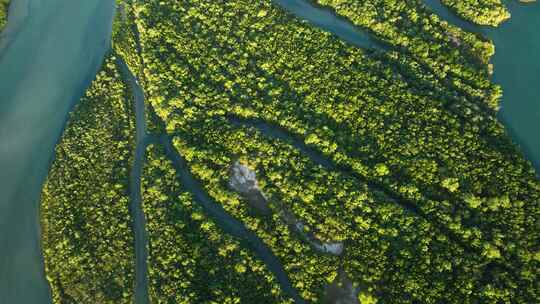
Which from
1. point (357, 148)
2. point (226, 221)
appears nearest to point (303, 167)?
point (357, 148)

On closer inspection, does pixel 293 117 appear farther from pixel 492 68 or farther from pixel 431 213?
pixel 492 68

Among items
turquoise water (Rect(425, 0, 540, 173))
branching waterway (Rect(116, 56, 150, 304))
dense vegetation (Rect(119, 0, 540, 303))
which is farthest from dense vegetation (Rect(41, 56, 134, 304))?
turquoise water (Rect(425, 0, 540, 173))

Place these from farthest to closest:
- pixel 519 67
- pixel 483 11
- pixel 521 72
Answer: pixel 483 11 → pixel 519 67 → pixel 521 72

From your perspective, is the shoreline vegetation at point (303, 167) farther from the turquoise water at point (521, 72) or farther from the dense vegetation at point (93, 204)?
the turquoise water at point (521, 72)

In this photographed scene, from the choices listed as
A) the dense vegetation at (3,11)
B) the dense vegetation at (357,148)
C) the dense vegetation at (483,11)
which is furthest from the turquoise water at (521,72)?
the dense vegetation at (3,11)

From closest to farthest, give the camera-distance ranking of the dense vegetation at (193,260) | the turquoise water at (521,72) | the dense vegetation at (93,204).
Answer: the dense vegetation at (193,260) → the dense vegetation at (93,204) → the turquoise water at (521,72)

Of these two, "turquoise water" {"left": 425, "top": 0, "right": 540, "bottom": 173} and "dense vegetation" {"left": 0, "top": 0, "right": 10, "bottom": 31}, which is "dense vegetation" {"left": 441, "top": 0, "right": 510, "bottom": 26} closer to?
"turquoise water" {"left": 425, "top": 0, "right": 540, "bottom": 173}

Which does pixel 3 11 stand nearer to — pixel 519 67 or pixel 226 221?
pixel 226 221
